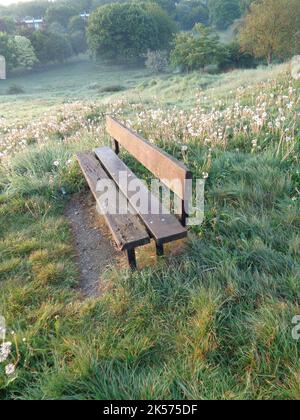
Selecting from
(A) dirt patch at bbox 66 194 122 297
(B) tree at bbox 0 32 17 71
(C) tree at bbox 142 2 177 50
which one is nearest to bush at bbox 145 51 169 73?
(C) tree at bbox 142 2 177 50

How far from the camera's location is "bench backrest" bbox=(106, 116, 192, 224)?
8.33 feet

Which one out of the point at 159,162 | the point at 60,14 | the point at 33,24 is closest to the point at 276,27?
the point at 159,162

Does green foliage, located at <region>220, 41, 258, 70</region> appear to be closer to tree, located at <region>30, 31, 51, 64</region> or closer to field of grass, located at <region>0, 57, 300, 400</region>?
tree, located at <region>30, 31, 51, 64</region>

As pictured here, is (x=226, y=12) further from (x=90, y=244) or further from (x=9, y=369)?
(x=9, y=369)

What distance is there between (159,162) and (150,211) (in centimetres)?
46

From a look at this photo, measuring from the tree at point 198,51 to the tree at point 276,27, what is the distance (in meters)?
5.78

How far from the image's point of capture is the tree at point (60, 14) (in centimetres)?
7081

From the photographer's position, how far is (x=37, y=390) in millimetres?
1864

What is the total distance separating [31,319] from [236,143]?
3.69 meters

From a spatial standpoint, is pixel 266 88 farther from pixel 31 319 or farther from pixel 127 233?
pixel 31 319

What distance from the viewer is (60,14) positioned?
72.3m

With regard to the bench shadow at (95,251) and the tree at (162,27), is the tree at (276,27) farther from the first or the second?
the bench shadow at (95,251)

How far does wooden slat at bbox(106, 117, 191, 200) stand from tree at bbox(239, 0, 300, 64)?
30.7 meters

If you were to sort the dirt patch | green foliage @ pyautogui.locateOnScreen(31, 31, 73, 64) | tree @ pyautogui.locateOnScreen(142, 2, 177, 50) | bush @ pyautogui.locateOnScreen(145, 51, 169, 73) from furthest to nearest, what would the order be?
tree @ pyautogui.locateOnScreen(142, 2, 177, 50), green foliage @ pyautogui.locateOnScreen(31, 31, 73, 64), bush @ pyautogui.locateOnScreen(145, 51, 169, 73), the dirt patch
